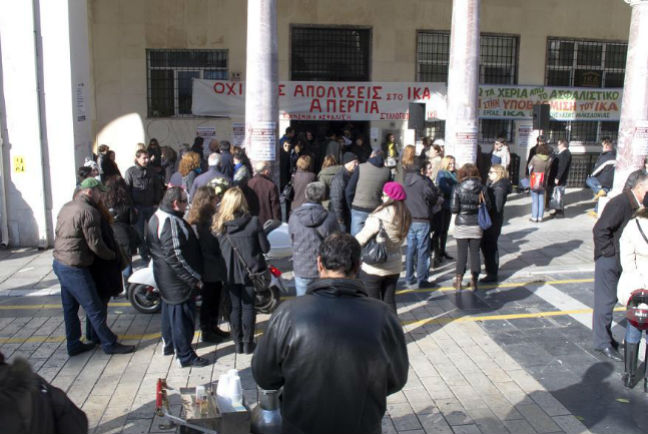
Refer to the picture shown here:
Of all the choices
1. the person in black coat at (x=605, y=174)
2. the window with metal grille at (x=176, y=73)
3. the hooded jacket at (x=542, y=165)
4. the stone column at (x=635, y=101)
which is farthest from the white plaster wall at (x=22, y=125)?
the person in black coat at (x=605, y=174)

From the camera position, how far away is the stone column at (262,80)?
416 inches

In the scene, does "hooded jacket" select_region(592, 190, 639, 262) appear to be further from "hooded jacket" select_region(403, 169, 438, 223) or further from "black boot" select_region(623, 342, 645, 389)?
"hooded jacket" select_region(403, 169, 438, 223)

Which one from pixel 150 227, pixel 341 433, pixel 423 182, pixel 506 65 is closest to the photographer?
pixel 341 433

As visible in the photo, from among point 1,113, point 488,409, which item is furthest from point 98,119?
point 488,409

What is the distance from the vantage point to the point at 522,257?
10.4 metres

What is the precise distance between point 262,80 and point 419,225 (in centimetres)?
395

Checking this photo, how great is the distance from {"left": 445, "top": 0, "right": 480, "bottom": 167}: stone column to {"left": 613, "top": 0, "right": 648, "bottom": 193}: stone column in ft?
9.80

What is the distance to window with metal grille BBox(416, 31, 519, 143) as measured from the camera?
17.5 metres

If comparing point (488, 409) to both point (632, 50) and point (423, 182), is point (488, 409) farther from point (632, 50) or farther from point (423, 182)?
point (632, 50)

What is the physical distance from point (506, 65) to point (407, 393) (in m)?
14.6

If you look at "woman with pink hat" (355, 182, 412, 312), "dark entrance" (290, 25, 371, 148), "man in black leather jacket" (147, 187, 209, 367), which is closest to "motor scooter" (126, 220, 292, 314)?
"woman with pink hat" (355, 182, 412, 312)

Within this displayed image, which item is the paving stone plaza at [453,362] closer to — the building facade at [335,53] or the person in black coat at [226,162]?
the person in black coat at [226,162]

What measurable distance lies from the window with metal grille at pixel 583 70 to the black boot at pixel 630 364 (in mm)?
13839

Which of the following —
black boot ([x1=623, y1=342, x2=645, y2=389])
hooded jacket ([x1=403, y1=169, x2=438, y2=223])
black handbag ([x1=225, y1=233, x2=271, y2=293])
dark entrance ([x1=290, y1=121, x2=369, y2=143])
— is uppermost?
dark entrance ([x1=290, y1=121, x2=369, y2=143])
